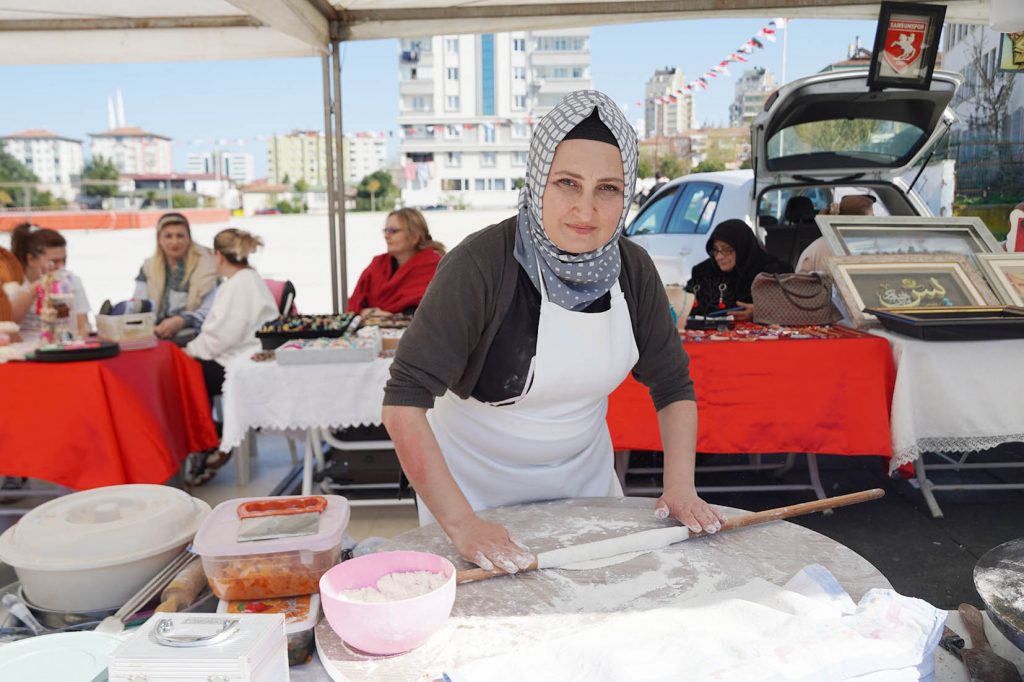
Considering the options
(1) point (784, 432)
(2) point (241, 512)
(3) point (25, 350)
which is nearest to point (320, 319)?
(3) point (25, 350)

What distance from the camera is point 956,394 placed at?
3643 mm

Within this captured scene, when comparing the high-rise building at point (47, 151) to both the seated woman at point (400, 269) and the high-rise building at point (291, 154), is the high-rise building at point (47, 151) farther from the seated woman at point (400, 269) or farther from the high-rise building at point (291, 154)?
the seated woman at point (400, 269)

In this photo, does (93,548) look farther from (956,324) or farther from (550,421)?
(956,324)

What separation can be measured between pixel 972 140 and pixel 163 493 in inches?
386

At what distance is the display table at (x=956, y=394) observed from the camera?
3.62 meters

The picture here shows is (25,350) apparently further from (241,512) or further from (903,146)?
(903,146)

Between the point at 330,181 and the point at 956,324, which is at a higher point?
the point at 330,181

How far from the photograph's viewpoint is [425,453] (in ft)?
4.88

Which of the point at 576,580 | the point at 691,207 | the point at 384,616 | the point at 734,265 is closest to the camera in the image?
the point at 384,616

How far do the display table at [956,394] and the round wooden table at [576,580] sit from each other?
2502 mm

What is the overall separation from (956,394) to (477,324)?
298cm

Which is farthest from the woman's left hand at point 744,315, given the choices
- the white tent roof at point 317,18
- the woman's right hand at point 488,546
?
the woman's right hand at point 488,546

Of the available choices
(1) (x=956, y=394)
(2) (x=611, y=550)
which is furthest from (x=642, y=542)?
(1) (x=956, y=394)

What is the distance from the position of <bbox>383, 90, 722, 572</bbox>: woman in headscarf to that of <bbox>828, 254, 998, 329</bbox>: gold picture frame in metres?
2.58
